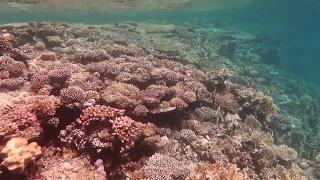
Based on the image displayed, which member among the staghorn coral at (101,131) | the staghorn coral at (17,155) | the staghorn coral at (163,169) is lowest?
the staghorn coral at (163,169)

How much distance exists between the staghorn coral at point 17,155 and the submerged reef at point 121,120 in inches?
0.6

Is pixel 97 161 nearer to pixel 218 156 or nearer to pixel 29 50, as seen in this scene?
pixel 218 156

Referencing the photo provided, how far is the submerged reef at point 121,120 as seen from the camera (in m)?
5.73

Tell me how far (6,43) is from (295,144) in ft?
60.8

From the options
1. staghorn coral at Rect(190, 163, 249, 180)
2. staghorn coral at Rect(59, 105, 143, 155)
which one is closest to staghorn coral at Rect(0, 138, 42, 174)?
staghorn coral at Rect(59, 105, 143, 155)

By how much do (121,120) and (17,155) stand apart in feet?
7.85

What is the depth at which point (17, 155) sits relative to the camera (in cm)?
460

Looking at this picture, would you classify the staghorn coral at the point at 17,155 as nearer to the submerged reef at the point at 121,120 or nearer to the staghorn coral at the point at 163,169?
the submerged reef at the point at 121,120

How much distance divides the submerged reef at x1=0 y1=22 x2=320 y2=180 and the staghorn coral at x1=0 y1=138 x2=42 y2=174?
2 cm

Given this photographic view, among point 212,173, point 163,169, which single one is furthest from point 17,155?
point 212,173

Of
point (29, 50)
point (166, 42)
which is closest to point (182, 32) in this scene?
point (166, 42)

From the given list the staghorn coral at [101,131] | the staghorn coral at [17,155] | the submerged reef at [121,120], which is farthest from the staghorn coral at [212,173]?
the staghorn coral at [17,155]

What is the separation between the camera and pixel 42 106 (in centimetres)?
605

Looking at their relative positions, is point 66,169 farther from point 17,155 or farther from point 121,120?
point 121,120
